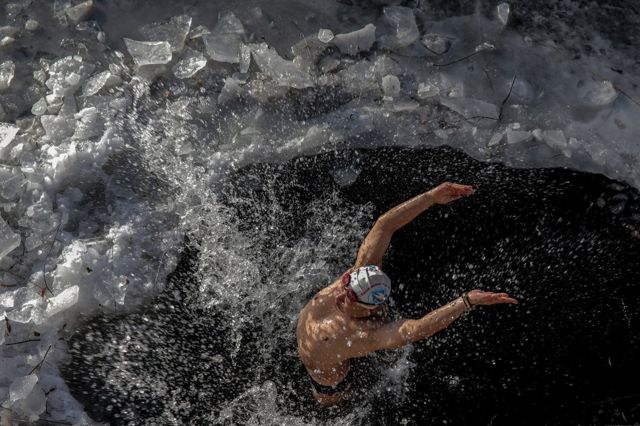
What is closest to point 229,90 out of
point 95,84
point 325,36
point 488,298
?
point 325,36

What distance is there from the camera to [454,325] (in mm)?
4832

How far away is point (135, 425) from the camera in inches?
173

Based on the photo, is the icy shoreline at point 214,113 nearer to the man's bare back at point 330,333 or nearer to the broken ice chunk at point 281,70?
the broken ice chunk at point 281,70

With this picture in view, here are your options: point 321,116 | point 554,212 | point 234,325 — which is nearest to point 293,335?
point 234,325

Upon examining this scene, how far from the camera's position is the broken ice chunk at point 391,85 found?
16.6ft

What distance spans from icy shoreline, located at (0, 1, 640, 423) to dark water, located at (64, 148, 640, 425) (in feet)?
0.60

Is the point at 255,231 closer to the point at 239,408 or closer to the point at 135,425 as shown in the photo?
the point at 239,408

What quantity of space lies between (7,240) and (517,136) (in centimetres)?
395

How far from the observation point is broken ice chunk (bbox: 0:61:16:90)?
519cm

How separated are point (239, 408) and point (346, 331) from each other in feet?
4.38

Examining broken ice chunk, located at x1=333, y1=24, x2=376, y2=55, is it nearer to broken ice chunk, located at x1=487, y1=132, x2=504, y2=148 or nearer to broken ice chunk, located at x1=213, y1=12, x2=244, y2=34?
broken ice chunk, located at x1=213, y1=12, x2=244, y2=34

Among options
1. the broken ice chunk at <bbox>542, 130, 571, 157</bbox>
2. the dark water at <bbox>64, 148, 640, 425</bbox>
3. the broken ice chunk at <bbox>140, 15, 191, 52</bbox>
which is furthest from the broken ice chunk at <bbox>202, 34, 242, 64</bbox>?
the broken ice chunk at <bbox>542, 130, 571, 157</bbox>

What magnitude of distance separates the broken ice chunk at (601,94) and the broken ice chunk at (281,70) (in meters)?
2.26

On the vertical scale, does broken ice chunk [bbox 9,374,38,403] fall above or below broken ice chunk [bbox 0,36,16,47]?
below
